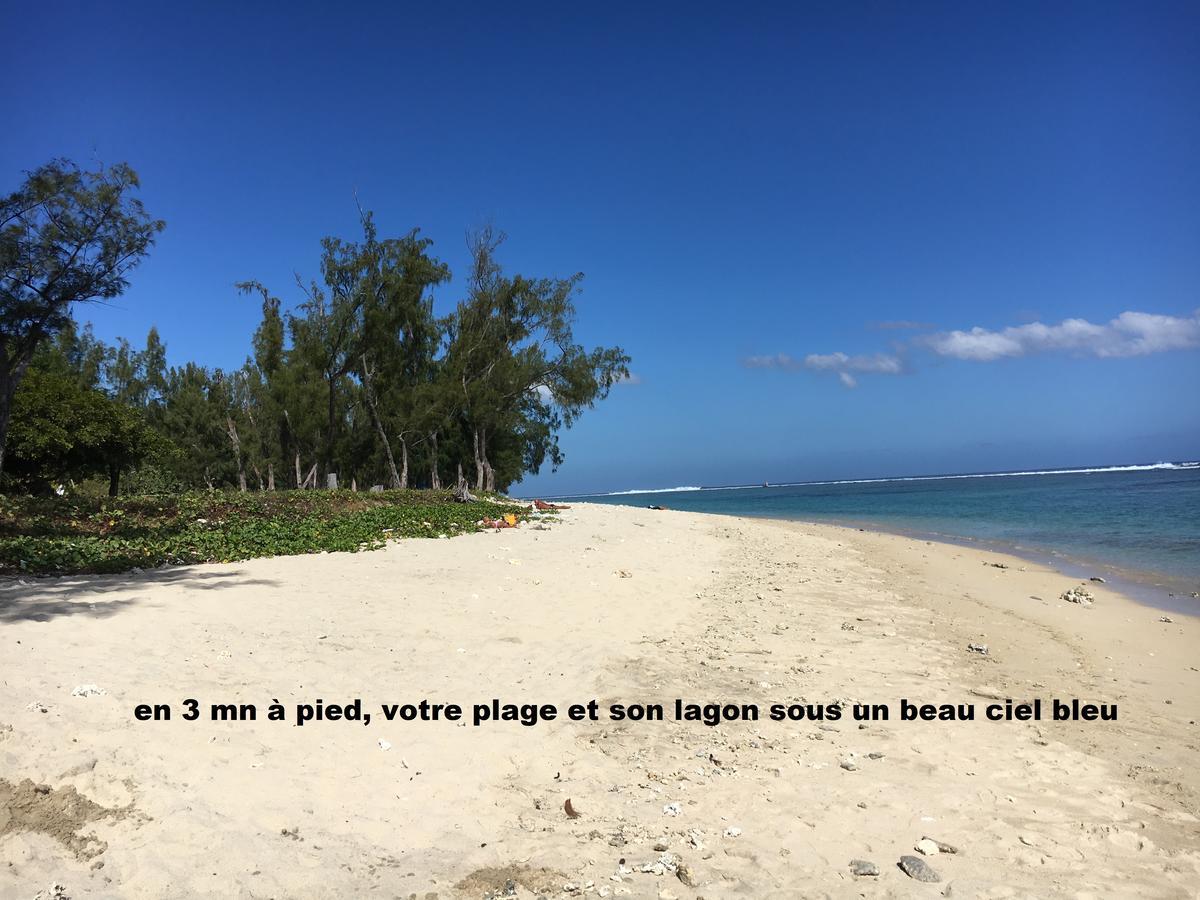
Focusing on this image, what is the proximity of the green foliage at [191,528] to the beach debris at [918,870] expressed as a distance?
32.2 feet

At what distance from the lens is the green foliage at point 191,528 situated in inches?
377

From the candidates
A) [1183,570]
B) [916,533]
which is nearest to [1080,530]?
[916,533]

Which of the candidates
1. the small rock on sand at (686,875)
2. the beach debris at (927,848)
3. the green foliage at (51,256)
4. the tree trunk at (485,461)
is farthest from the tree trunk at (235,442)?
the beach debris at (927,848)

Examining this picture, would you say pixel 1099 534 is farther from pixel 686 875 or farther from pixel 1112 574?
pixel 686 875

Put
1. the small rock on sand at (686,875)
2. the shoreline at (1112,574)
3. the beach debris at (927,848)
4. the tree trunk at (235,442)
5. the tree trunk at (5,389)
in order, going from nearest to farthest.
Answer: the small rock on sand at (686,875) < the beach debris at (927,848) < the tree trunk at (5,389) < the shoreline at (1112,574) < the tree trunk at (235,442)

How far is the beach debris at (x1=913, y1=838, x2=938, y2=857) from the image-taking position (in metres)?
3.63

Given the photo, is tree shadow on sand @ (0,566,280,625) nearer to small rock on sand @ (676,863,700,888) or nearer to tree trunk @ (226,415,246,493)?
small rock on sand @ (676,863,700,888)

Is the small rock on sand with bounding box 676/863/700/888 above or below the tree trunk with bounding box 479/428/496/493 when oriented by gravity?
below

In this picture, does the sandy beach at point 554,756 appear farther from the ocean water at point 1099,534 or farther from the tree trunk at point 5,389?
the ocean water at point 1099,534

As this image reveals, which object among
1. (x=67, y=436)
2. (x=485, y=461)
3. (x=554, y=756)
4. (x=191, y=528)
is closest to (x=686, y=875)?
(x=554, y=756)

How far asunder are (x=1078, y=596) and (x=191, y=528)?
16675 mm

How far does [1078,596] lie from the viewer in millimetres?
11836

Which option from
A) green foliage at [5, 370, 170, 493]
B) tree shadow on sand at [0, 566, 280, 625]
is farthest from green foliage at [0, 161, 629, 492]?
tree shadow on sand at [0, 566, 280, 625]

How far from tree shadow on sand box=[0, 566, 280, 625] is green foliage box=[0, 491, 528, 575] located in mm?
615
